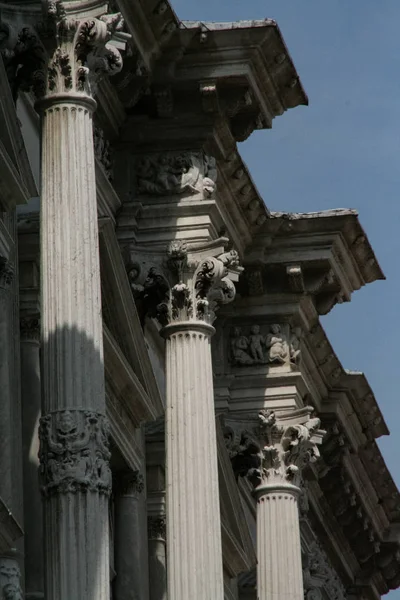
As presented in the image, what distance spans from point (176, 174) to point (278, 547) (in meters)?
5.55

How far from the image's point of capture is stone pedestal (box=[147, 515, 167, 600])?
30.8 metres

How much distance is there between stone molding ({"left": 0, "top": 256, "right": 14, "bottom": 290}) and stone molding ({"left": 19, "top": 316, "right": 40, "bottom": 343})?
497 mm

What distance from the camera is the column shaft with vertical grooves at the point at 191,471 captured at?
27859 mm

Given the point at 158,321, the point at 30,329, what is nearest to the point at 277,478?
the point at 158,321

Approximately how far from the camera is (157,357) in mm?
32562

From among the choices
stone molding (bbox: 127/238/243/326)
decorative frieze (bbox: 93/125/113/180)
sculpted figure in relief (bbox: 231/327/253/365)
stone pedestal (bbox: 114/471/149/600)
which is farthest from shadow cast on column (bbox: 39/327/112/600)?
sculpted figure in relief (bbox: 231/327/253/365)

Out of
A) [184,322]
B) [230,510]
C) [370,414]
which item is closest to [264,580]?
[230,510]

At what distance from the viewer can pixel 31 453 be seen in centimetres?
2548

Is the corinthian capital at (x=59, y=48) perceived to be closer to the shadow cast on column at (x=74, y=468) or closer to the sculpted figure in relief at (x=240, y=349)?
the shadow cast on column at (x=74, y=468)

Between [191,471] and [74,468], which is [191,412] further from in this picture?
[74,468]

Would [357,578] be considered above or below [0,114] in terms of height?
above

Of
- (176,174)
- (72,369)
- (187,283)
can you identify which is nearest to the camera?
(72,369)

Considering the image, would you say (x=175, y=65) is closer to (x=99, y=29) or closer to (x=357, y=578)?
(x=99, y=29)

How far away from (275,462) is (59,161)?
405 inches
